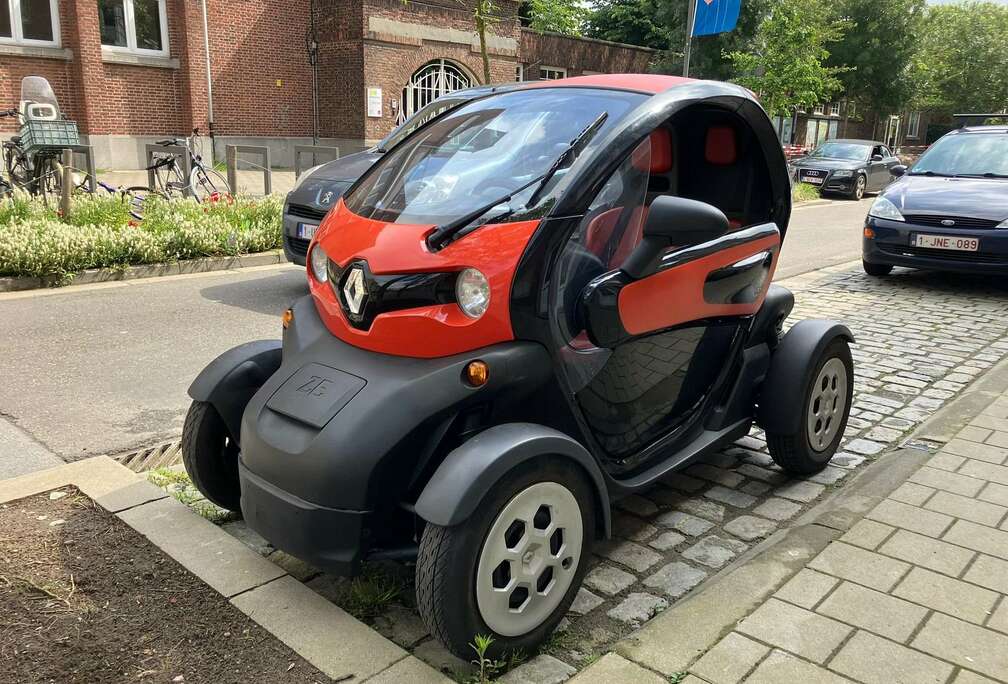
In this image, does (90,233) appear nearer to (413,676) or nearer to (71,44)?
(413,676)

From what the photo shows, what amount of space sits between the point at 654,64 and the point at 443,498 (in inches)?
1321

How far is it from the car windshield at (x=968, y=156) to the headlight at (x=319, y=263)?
8704 mm

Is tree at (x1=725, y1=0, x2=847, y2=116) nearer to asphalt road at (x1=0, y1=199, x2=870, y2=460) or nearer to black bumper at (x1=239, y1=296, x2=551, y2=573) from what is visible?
asphalt road at (x1=0, y1=199, x2=870, y2=460)

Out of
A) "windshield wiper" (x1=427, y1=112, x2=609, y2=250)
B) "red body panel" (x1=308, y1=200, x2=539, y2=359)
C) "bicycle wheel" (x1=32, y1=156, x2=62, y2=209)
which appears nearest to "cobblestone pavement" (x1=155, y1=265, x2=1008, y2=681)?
"red body panel" (x1=308, y1=200, x2=539, y2=359)

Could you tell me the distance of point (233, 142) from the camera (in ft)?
68.6

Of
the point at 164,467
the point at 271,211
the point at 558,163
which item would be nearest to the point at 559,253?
the point at 558,163

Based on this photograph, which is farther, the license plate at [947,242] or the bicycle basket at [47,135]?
the bicycle basket at [47,135]

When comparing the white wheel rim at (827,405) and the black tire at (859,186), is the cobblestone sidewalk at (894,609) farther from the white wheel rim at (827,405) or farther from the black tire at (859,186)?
the black tire at (859,186)

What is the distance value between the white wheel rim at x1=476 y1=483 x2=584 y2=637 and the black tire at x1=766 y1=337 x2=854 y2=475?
1.60m

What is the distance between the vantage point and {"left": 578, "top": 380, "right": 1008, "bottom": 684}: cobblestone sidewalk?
2.53 metres

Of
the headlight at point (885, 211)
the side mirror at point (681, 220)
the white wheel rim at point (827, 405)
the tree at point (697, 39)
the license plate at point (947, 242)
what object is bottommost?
the white wheel rim at point (827, 405)

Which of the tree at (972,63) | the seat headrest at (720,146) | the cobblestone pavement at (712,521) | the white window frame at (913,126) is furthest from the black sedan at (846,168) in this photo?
the white window frame at (913,126)

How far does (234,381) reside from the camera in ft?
10.2

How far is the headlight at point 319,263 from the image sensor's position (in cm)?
295
